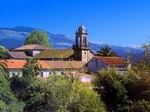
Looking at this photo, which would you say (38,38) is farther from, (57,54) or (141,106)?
(141,106)

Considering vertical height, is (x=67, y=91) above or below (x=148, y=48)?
below

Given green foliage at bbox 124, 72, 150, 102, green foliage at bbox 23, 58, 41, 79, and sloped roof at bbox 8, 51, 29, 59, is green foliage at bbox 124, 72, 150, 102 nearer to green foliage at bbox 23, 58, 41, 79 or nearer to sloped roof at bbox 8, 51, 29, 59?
green foliage at bbox 23, 58, 41, 79

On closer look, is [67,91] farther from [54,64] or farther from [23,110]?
[54,64]

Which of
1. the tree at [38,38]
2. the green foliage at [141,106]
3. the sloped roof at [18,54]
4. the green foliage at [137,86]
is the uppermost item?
the tree at [38,38]

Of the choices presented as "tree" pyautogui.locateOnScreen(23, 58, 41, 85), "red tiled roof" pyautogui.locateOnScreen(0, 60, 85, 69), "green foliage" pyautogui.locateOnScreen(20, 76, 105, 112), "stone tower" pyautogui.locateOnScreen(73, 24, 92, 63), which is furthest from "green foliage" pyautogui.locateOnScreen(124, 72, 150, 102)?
"stone tower" pyautogui.locateOnScreen(73, 24, 92, 63)

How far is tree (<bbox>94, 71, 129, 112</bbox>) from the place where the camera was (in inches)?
1294

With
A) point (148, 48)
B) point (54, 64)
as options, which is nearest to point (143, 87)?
point (148, 48)

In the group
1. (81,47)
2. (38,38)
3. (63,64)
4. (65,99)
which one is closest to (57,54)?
(81,47)

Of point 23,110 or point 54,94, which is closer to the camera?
point 54,94

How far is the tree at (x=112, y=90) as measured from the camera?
32.9 meters

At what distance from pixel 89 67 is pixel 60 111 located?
54.7m

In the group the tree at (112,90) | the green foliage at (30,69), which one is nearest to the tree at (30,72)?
the green foliage at (30,69)

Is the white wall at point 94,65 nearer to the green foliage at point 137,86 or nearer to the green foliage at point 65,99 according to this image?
the green foliage at point 137,86

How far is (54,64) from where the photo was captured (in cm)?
8181
